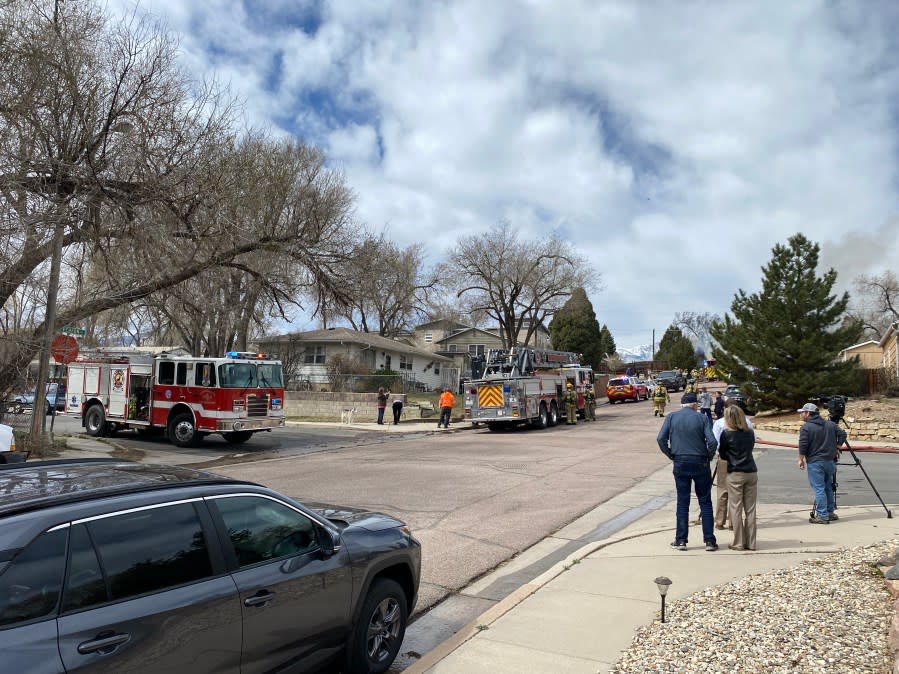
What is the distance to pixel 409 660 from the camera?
508 cm

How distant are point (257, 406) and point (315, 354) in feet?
87.1

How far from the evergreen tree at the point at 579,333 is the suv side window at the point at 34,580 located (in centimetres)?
5491

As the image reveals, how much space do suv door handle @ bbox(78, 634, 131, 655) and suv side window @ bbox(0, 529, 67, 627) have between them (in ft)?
0.66

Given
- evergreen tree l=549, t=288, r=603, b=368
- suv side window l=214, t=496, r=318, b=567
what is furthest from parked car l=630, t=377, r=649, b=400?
suv side window l=214, t=496, r=318, b=567

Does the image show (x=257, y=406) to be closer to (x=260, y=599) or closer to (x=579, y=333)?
(x=260, y=599)

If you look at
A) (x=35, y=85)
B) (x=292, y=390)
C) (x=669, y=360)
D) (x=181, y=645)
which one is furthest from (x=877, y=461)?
(x=669, y=360)

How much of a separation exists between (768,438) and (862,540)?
605 inches

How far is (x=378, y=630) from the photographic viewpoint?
15.4ft

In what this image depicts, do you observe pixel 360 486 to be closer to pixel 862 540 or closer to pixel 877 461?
pixel 862 540

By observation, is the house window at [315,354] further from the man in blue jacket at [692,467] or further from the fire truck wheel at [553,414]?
the man in blue jacket at [692,467]

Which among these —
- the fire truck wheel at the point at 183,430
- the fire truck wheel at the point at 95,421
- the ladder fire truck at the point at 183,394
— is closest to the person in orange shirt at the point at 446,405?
the ladder fire truck at the point at 183,394

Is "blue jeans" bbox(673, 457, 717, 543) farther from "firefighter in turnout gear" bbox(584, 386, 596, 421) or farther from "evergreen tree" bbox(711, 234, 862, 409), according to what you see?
"firefighter in turnout gear" bbox(584, 386, 596, 421)

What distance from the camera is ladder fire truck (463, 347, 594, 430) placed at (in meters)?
25.9

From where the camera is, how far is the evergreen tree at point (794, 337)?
25359mm
